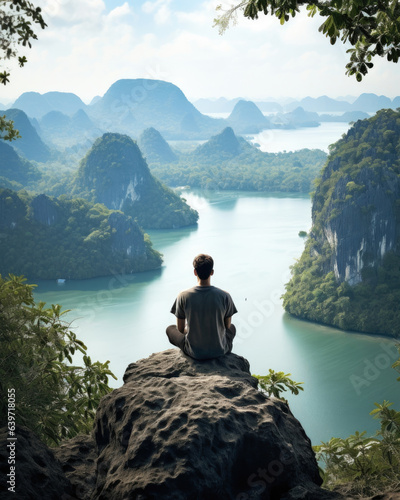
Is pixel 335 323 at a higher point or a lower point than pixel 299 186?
lower

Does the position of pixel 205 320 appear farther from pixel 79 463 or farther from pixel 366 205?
pixel 366 205

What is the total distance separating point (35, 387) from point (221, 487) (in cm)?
130

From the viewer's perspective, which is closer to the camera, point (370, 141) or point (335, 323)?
point (335, 323)

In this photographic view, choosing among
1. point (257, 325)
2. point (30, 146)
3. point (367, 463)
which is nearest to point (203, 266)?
point (367, 463)

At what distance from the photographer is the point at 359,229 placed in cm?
3069

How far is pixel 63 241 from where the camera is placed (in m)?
39.3

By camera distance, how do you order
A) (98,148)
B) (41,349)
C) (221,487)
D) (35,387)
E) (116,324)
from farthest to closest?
(98,148)
(116,324)
(41,349)
(35,387)
(221,487)

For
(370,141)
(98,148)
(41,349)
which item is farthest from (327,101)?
(41,349)

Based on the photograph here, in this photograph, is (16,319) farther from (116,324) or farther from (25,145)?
(25,145)

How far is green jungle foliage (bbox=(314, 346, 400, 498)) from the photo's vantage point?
2150 mm

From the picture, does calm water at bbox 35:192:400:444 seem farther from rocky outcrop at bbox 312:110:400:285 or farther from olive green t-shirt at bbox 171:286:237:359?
olive green t-shirt at bbox 171:286:237:359

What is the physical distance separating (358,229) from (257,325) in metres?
9.19

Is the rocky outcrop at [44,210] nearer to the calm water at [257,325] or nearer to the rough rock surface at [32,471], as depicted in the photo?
the calm water at [257,325]

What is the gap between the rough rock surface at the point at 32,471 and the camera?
6.20ft
